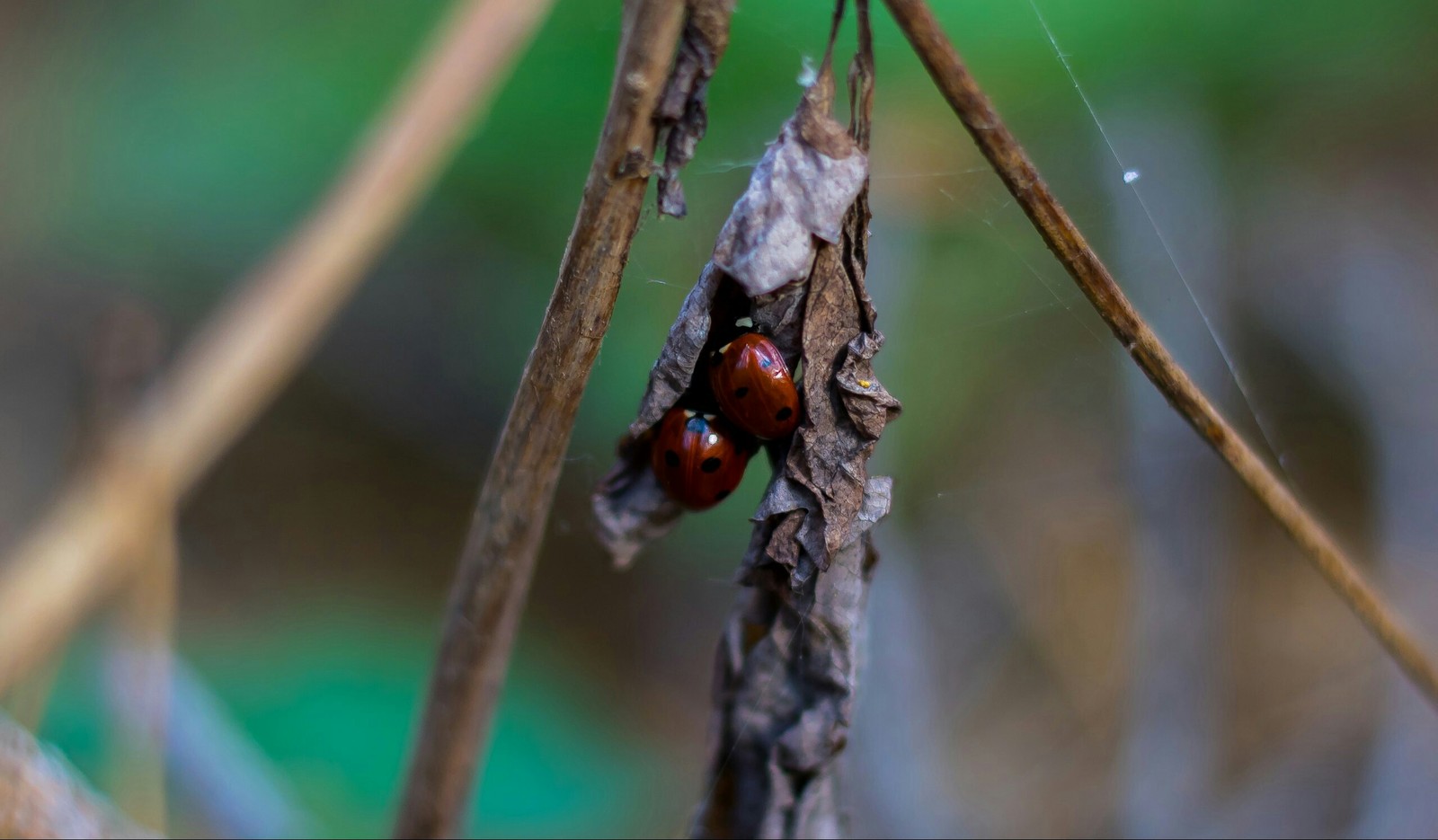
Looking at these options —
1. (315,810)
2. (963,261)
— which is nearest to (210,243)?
(315,810)

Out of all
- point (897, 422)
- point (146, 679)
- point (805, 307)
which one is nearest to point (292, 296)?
point (146, 679)

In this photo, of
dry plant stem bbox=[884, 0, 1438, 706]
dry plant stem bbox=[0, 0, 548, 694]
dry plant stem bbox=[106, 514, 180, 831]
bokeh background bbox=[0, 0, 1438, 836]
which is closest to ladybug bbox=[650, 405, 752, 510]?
dry plant stem bbox=[884, 0, 1438, 706]

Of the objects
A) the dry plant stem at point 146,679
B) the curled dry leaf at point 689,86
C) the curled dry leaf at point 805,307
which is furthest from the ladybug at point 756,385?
the dry plant stem at point 146,679

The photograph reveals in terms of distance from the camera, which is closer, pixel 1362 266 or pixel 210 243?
pixel 1362 266

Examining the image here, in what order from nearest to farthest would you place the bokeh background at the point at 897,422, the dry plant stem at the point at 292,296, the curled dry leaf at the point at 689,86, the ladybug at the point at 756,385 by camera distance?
the curled dry leaf at the point at 689,86, the ladybug at the point at 756,385, the dry plant stem at the point at 292,296, the bokeh background at the point at 897,422

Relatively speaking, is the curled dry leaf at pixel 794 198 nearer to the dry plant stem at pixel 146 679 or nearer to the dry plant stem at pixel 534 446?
the dry plant stem at pixel 534 446

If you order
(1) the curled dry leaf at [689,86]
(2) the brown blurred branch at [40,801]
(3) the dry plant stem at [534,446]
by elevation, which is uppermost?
(1) the curled dry leaf at [689,86]

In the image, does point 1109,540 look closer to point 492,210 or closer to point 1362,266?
point 1362,266

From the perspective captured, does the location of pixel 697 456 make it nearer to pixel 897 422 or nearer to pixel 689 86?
pixel 689 86
